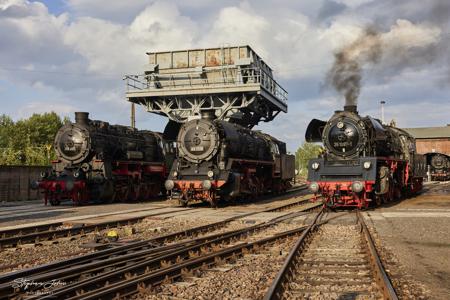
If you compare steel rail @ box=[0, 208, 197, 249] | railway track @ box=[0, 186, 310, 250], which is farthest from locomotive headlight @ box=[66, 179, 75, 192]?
steel rail @ box=[0, 208, 197, 249]

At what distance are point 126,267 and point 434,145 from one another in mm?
64056

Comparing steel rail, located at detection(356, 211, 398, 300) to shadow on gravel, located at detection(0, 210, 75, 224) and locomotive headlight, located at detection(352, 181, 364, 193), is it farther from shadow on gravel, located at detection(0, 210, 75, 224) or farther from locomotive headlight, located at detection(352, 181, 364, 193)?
shadow on gravel, located at detection(0, 210, 75, 224)

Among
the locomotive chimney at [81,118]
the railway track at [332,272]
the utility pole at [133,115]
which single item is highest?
the utility pole at [133,115]

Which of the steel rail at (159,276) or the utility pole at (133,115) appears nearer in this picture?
the steel rail at (159,276)

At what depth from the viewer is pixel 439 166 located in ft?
155

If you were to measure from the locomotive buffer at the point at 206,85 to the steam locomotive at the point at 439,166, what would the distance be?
2084 cm

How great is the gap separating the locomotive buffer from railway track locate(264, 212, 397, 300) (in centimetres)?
2462

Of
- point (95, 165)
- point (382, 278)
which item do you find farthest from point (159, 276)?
point (95, 165)

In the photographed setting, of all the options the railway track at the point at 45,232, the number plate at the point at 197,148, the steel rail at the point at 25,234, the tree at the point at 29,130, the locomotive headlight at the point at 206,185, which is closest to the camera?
the steel rail at the point at 25,234

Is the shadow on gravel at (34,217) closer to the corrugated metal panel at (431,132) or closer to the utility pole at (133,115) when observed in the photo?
the utility pole at (133,115)

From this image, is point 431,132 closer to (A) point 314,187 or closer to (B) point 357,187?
(A) point 314,187

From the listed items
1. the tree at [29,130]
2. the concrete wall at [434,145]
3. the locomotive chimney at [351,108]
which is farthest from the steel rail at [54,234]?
the concrete wall at [434,145]

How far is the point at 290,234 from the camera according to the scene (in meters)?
10.5

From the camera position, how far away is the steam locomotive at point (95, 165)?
66.0 ft
